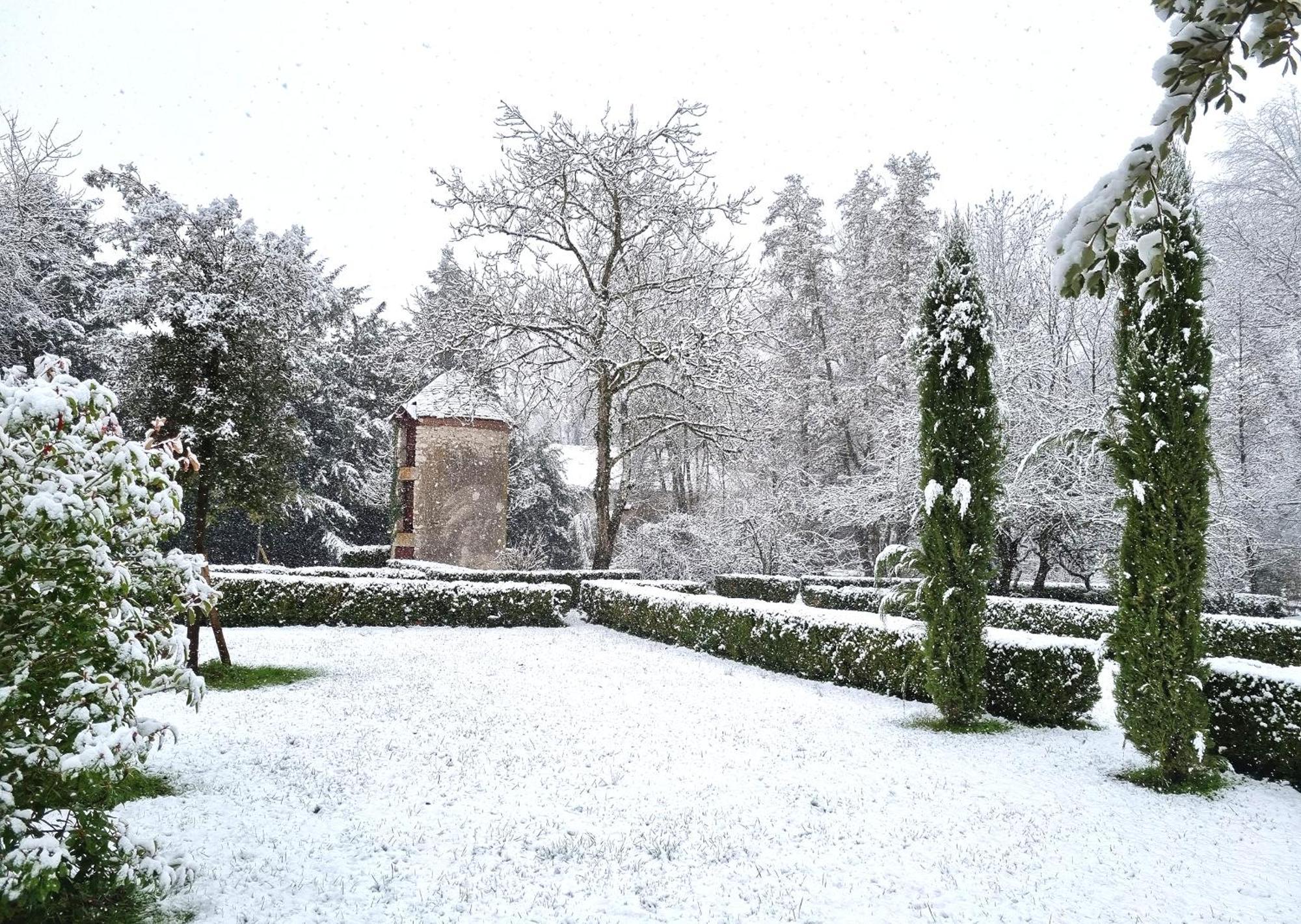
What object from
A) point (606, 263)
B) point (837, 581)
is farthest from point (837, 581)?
point (606, 263)

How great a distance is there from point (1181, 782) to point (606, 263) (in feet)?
50.2

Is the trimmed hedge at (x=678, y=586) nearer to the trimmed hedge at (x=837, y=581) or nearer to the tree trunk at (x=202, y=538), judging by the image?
the trimmed hedge at (x=837, y=581)

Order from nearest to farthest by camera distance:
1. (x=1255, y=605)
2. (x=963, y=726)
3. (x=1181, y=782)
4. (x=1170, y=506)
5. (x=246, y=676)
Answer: (x=1181, y=782), (x=1170, y=506), (x=963, y=726), (x=246, y=676), (x=1255, y=605)

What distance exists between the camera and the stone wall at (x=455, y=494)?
70.2 ft

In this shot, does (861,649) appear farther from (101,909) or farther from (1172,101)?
(1172,101)

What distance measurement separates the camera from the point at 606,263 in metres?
18.0

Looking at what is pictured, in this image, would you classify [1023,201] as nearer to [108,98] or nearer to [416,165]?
[416,165]

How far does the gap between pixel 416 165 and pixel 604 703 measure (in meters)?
15.2

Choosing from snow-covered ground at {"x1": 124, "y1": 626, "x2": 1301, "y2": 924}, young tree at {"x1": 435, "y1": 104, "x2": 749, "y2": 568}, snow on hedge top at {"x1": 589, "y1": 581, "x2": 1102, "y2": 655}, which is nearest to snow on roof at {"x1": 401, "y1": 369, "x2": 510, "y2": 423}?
young tree at {"x1": 435, "y1": 104, "x2": 749, "y2": 568}

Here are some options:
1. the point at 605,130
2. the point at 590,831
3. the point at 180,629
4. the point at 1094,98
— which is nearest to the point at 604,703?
the point at 590,831

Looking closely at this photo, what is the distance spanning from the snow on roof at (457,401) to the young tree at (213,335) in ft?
27.7

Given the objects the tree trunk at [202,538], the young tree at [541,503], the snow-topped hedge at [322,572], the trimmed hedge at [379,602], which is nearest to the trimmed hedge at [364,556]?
the young tree at [541,503]

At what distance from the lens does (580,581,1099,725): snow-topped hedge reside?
7246 millimetres

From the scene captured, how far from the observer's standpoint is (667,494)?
98.1 ft
